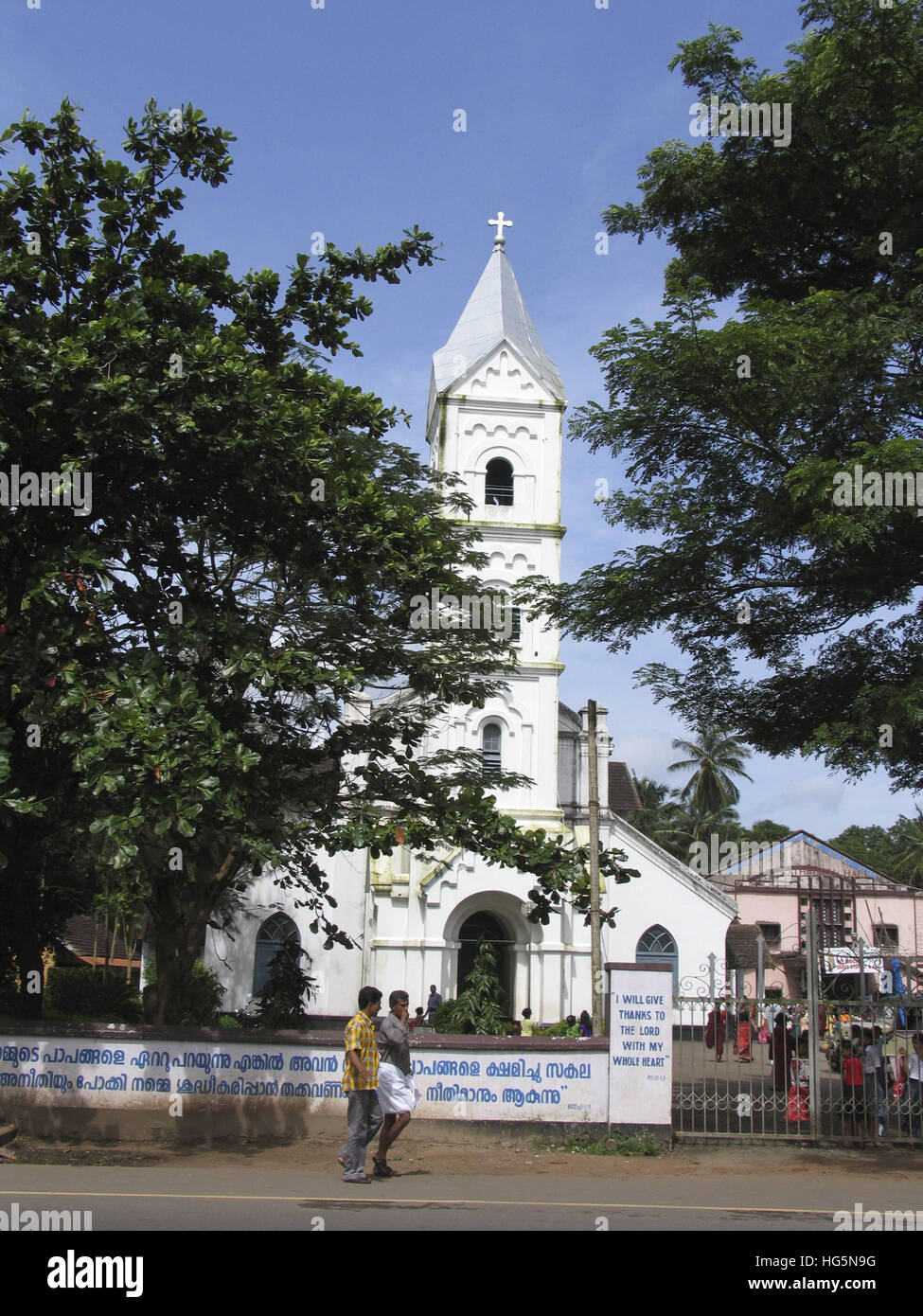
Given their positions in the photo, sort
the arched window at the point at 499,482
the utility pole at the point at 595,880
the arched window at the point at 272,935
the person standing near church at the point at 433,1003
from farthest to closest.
Answer: the arched window at the point at 499,482 < the arched window at the point at 272,935 < the person standing near church at the point at 433,1003 < the utility pole at the point at 595,880

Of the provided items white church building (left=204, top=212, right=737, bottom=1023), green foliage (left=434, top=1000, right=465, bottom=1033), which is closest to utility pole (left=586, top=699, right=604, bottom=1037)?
green foliage (left=434, top=1000, right=465, bottom=1033)

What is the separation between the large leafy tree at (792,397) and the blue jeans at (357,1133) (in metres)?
5.30

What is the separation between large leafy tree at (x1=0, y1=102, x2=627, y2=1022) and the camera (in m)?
10.0

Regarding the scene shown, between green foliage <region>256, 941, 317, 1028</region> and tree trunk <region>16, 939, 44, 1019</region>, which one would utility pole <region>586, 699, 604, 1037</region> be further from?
tree trunk <region>16, 939, 44, 1019</region>

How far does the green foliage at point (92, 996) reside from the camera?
1773cm

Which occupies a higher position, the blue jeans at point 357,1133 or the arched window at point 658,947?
the blue jeans at point 357,1133

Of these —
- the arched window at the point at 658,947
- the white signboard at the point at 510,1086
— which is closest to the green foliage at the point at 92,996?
the white signboard at the point at 510,1086

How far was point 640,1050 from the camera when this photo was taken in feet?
40.1

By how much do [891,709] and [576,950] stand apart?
60.7 ft

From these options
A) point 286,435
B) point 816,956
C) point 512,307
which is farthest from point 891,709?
point 512,307

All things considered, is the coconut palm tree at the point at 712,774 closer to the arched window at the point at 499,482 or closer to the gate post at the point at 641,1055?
the arched window at the point at 499,482

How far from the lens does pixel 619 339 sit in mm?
12867

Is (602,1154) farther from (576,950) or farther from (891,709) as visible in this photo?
(576,950)

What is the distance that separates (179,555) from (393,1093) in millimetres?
5583
